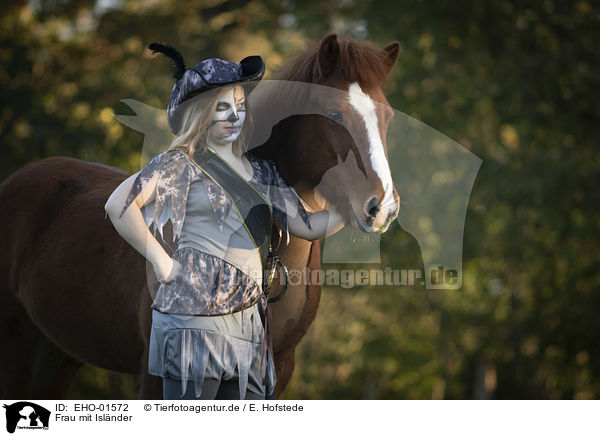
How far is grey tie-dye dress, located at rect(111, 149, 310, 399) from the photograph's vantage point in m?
1.64

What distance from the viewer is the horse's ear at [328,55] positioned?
6.18ft

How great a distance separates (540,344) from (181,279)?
574cm

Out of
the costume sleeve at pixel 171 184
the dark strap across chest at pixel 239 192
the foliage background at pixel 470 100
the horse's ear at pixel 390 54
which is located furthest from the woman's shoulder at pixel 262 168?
the foliage background at pixel 470 100

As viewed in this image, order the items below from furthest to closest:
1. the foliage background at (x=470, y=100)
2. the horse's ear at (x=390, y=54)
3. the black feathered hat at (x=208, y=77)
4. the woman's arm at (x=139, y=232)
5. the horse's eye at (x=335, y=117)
→ 1. the foliage background at (x=470, y=100)
2. the horse's ear at (x=390, y=54)
3. the horse's eye at (x=335, y=117)
4. the black feathered hat at (x=208, y=77)
5. the woman's arm at (x=139, y=232)

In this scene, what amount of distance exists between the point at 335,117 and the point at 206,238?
55cm

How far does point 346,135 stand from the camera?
1781mm

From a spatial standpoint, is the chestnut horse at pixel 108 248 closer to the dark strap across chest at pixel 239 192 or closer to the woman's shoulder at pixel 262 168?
the woman's shoulder at pixel 262 168

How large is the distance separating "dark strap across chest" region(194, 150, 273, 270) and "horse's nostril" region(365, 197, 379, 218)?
31 centimetres

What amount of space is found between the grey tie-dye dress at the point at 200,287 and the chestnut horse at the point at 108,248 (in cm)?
25

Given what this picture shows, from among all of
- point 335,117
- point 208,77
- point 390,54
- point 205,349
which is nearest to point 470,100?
point 390,54

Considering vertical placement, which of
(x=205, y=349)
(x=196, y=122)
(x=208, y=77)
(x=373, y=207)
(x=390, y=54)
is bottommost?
(x=205, y=349)

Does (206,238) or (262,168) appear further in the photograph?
(262,168)

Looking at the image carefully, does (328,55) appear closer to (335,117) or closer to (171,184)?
(335,117)
